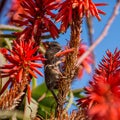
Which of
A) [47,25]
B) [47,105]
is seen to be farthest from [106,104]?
[47,105]

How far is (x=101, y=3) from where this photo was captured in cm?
118

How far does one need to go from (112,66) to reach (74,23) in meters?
0.17

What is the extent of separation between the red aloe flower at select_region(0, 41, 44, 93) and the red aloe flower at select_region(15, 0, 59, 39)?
69 mm

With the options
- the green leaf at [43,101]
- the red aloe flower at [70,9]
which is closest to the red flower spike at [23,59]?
the red aloe flower at [70,9]

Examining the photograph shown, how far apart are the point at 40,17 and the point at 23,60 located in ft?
0.57

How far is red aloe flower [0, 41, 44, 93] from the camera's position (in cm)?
104

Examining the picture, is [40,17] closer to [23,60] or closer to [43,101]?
[23,60]

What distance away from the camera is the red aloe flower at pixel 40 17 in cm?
115

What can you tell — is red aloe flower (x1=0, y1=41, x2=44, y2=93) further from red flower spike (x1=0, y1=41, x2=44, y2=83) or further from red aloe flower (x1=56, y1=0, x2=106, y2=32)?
red aloe flower (x1=56, y1=0, x2=106, y2=32)

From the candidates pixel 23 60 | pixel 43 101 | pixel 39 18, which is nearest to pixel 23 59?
pixel 23 60

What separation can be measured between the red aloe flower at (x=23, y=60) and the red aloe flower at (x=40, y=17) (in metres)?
0.07

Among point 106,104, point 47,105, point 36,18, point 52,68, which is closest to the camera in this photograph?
point 106,104

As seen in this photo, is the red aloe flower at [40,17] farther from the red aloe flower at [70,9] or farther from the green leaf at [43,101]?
the green leaf at [43,101]

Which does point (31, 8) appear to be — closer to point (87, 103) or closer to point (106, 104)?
point (87, 103)
